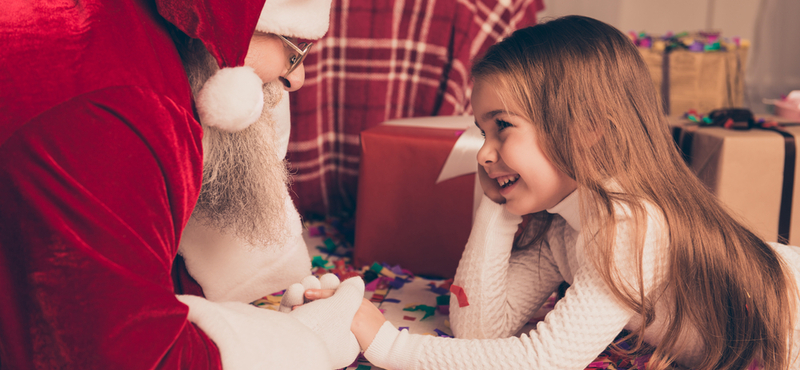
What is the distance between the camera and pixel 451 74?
1.62m

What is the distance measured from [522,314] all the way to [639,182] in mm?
322

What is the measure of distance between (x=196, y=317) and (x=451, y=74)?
1.15m

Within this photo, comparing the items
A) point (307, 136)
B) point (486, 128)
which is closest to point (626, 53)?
point (486, 128)

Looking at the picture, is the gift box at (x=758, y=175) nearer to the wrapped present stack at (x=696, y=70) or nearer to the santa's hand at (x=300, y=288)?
the wrapped present stack at (x=696, y=70)

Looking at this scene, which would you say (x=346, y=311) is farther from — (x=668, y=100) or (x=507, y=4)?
(x=668, y=100)

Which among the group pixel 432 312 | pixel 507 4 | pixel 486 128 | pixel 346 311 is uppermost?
pixel 507 4

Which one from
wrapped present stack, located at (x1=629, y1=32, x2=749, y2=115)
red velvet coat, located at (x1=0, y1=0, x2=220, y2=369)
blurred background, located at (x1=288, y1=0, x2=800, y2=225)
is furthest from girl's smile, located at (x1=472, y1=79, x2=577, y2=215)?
wrapped present stack, located at (x1=629, y1=32, x2=749, y2=115)

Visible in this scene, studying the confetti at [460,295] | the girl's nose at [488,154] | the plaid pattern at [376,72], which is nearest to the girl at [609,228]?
the girl's nose at [488,154]

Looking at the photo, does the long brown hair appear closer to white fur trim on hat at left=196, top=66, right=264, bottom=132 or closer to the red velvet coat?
white fur trim on hat at left=196, top=66, right=264, bottom=132

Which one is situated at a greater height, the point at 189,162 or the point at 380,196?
the point at 189,162

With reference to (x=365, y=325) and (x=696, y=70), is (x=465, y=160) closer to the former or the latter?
(x=365, y=325)

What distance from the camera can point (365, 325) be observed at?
848 mm

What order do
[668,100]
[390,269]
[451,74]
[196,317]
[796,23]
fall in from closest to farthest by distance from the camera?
1. [196,317]
2. [390,269]
3. [451,74]
4. [668,100]
5. [796,23]

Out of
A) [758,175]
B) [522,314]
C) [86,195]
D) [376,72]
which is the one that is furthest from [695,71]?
[86,195]
